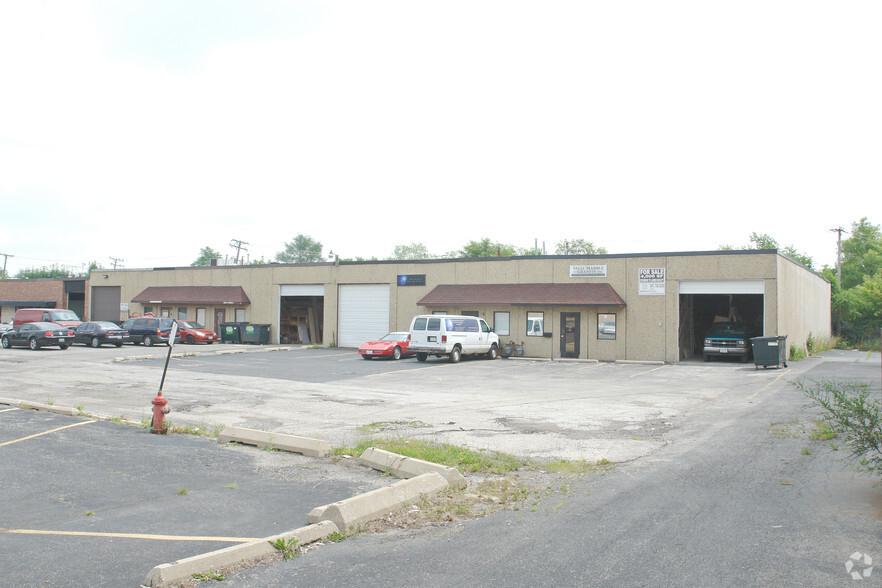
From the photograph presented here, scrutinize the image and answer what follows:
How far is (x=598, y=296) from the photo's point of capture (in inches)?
1195

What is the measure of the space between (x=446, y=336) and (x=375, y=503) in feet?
68.8

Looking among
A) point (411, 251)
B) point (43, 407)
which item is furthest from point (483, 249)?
point (43, 407)

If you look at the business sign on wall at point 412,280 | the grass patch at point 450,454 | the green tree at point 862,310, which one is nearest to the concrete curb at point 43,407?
the grass patch at point 450,454

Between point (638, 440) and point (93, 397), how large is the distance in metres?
13.1

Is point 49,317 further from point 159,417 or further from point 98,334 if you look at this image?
point 159,417

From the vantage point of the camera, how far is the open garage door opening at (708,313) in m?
33.2

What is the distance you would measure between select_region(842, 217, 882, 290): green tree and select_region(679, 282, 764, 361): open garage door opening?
3854 cm

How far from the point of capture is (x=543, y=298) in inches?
1243

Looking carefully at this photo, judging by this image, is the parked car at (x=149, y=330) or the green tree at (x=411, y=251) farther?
the green tree at (x=411, y=251)

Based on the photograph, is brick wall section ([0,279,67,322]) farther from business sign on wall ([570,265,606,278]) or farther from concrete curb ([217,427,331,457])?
concrete curb ([217,427,331,457])

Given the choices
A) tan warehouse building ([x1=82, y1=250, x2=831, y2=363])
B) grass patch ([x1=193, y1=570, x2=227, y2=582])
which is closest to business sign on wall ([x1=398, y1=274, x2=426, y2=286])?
tan warehouse building ([x1=82, y1=250, x2=831, y2=363])

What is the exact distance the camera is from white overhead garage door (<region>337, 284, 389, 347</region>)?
3794cm

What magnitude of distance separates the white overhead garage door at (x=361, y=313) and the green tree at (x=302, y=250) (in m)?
108

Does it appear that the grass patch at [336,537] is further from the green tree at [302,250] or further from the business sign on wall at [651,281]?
the green tree at [302,250]
